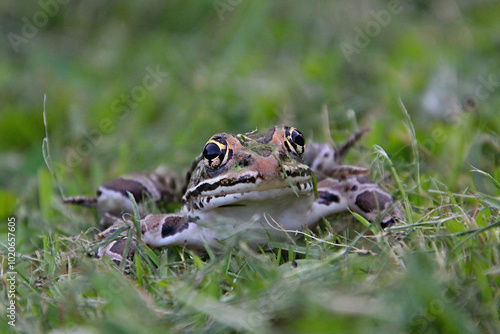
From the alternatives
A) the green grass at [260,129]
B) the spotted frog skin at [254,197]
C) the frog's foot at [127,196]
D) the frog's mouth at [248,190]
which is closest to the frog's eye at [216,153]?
the spotted frog skin at [254,197]

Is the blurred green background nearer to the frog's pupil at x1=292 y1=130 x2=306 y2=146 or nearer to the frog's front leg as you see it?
the frog's pupil at x1=292 y1=130 x2=306 y2=146

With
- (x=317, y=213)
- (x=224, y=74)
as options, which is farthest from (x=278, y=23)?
(x=317, y=213)

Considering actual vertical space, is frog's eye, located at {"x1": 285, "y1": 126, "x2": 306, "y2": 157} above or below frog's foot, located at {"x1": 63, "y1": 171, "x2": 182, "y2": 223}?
above

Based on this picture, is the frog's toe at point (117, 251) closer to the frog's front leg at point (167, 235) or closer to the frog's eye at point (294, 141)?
the frog's front leg at point (167, 235)

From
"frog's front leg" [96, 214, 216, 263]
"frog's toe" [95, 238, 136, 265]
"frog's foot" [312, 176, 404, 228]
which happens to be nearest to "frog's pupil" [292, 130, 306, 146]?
"frog's foot" [312, 176, 404, 228]

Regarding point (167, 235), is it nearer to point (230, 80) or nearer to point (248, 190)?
point (248, 190)
